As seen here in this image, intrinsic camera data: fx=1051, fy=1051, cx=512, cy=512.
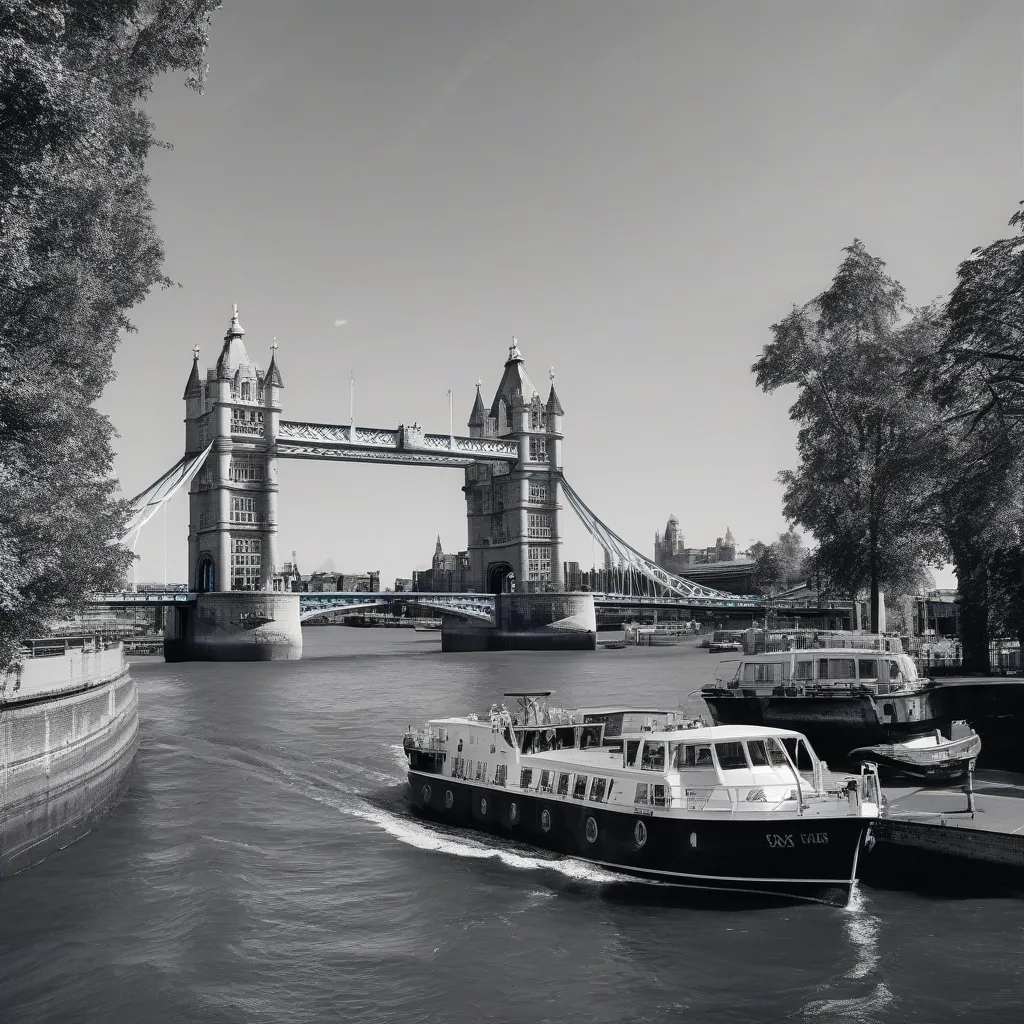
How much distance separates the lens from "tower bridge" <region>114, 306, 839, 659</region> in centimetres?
8331

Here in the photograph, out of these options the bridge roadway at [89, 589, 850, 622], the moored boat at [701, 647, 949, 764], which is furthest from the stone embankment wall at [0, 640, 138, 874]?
the bridge roadway at [89, 589, 850, 622]

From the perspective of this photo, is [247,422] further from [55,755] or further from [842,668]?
[55,755]

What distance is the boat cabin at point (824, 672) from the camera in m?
31.0

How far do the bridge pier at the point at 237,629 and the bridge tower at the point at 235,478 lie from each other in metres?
5.13

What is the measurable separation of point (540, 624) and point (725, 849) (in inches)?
3227

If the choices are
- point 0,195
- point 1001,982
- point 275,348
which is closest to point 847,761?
point 1001,982

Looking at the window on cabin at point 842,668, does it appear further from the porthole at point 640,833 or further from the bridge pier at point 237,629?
the bridge pier at point 237,629

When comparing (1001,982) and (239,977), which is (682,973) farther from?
(239,977)

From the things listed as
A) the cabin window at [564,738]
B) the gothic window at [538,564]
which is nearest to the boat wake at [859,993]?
the cabin window at [564,738]

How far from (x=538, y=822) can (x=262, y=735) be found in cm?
1905

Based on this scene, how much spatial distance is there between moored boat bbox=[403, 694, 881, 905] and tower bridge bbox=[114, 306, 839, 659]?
61.9 meters

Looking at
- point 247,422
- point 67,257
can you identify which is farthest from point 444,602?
point 67,257

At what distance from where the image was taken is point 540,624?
10025cm

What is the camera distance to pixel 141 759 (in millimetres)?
33562
